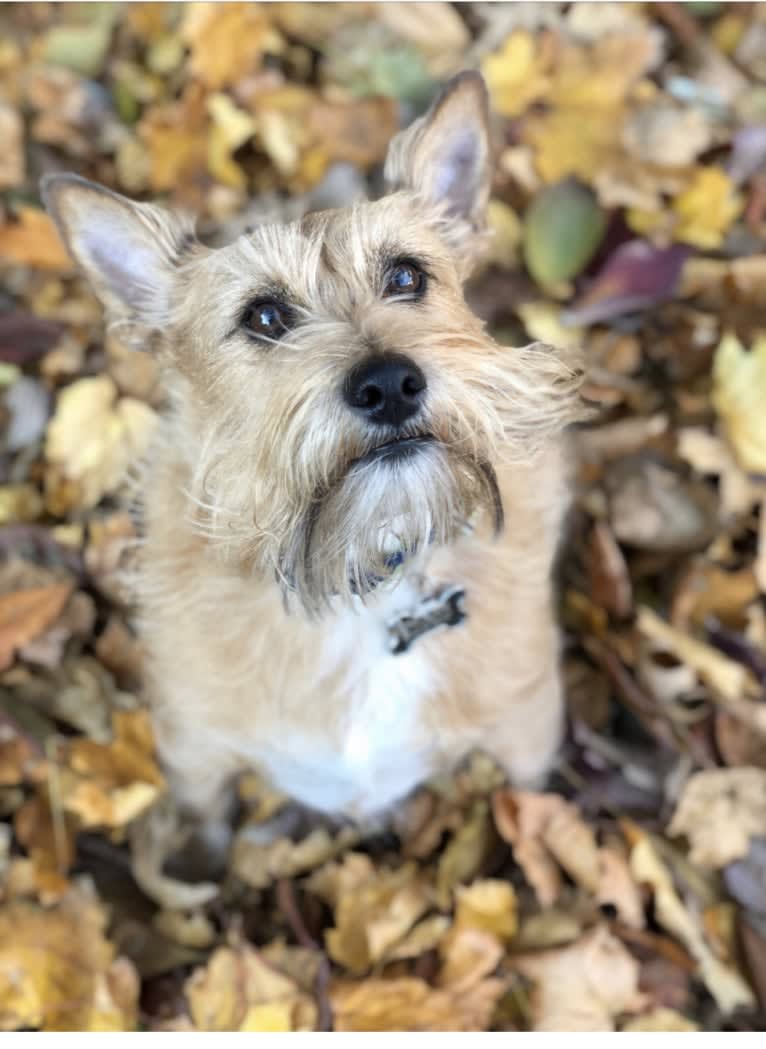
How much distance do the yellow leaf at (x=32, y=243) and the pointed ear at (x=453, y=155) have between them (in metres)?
1.41

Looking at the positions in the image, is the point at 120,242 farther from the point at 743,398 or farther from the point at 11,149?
the point at 743,398

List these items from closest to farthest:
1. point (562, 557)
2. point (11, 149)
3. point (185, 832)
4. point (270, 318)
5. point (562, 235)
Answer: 1. point (270, 318)
2. point (185, 832)
3. point (562, 557)
4. point (562, 235)
5. point (11, 149)

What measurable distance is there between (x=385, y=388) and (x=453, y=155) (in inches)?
31.5

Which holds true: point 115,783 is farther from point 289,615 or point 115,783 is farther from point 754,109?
point 754,109

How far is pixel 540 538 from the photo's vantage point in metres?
2.06

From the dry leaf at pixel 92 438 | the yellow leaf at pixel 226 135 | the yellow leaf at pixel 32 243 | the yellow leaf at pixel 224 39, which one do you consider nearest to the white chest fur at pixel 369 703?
the dry leaf at pixel 92 438

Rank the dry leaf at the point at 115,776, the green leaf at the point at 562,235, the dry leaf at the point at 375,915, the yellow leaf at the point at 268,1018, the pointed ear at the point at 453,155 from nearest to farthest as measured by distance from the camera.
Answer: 1. the pointed ear at the point at 453,155
2. the yellow leaf at the point at 268,1018
3. the dry leaf at the point at 375,915
4. the dry leaf at the point at 115,776
5. the green leaf at the point at 562,235

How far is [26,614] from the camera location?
2500mm

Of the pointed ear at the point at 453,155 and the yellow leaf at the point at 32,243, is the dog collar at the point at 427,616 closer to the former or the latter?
the pointed ear at the point at 453,155

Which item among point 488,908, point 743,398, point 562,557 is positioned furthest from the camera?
point 562,557

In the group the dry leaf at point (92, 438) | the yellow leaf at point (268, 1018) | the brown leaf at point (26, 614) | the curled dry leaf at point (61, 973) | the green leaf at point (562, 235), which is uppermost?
the green leaf at point (562, 235)

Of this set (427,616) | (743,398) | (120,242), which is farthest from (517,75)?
(427,616)

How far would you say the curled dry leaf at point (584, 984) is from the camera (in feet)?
7.03
